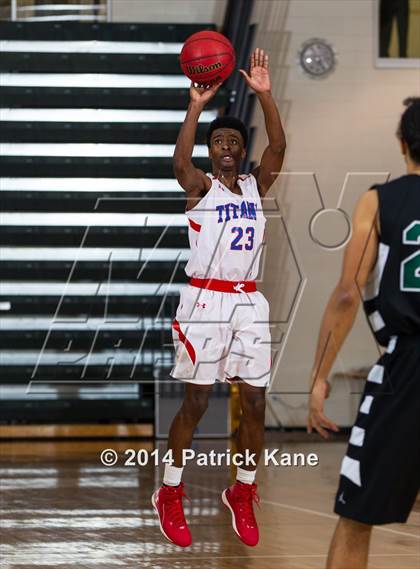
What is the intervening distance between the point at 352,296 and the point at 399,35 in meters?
8.65

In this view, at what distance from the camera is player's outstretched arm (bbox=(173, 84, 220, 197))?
14.9 ft

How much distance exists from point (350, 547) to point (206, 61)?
2.00 metres

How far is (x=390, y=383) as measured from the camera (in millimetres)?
3330

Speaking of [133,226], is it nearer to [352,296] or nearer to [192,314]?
[192,314]

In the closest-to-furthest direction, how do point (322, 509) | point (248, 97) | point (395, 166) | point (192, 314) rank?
point (192, 314), point (322, 509), point (248, 97), point (395, 166)

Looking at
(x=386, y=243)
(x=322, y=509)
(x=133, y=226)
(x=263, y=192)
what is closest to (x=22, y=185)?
(x=133, y=226)

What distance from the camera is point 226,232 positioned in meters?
4.58

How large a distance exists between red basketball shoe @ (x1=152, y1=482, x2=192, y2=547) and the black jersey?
182 cm

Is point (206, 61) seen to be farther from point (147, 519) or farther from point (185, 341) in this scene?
point (147, 519)

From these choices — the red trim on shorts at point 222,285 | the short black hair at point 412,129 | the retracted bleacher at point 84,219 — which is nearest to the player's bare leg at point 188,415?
the red trim on shorts at point 222,285

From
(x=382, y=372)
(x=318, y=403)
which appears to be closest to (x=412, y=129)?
(x=382, y=372)

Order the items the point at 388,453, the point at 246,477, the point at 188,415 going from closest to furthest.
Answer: the point at 388,453, the point at 188,415, the point at 246,477

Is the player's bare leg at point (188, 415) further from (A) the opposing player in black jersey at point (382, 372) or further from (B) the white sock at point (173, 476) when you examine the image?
(A) the opposing player in black jersey at point (382, 372)

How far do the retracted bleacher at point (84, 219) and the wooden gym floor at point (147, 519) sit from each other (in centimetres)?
82
